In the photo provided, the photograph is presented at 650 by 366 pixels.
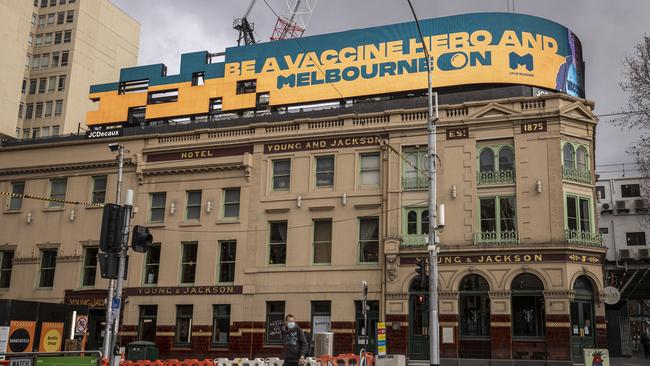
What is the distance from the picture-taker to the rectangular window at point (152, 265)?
3656 cm

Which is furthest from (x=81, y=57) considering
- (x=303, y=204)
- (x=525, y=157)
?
(x=525, y=157)

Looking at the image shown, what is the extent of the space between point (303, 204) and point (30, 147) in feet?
61.1

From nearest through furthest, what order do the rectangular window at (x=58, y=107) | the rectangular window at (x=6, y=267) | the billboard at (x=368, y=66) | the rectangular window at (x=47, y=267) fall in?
1. the billboard at (x=368, y=66)
2. the rectangular window at (x=47, y=267)
3. the rectangular window at (x=6, y=267)
4. the rectangular window at (x=58, y=107)

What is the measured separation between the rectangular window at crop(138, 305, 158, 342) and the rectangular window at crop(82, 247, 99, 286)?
373cm

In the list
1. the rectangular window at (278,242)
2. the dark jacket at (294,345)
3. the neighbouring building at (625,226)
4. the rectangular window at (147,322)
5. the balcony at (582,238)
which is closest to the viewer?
the dark jacket at (294,345)

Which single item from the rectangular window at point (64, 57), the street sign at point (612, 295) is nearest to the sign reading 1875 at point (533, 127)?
the street sign at point (612, 295)

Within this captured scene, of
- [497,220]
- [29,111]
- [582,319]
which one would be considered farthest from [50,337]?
[29,111]

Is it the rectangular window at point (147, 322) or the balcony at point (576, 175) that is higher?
the balcony at point (576, 175)

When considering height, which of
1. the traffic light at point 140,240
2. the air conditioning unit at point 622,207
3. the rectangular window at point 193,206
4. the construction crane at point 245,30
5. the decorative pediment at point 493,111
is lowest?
the traffic light at point 140,240

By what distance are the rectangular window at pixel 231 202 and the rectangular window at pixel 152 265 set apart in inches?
172

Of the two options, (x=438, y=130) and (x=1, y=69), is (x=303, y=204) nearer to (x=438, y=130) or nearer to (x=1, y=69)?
(x=438, y=130)

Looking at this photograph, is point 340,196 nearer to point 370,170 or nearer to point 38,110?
point 370,170

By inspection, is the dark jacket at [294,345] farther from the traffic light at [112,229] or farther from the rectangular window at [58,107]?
the rectangular window at [58,107]

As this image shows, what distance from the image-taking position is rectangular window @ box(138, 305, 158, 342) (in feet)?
117
